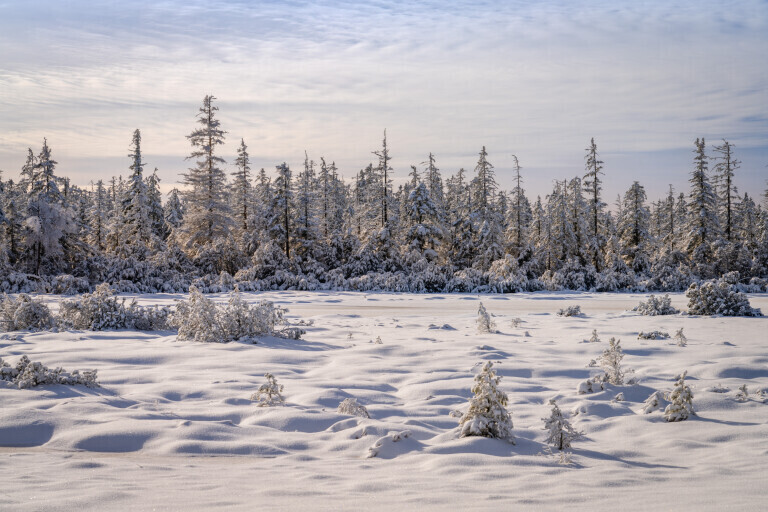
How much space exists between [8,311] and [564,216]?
2894 centimetres

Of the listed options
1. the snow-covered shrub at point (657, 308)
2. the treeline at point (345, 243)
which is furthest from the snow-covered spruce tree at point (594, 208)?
the snow-covered shrub at point (657, 308)

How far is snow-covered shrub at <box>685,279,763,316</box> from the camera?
504 inches

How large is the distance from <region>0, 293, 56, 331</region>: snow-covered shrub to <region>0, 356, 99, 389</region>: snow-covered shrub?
4765 mm

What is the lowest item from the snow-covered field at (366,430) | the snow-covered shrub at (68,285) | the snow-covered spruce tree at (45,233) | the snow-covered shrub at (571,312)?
the snow-covered field at (366,430)

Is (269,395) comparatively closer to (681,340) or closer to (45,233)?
(681,340)

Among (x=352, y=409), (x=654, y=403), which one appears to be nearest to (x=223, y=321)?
(x=352, y=409)

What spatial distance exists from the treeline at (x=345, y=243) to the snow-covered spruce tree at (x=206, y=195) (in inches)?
2.3

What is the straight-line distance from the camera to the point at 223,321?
953 centimetres

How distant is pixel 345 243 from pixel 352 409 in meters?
25.1

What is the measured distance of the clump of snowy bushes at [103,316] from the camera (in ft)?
35.2

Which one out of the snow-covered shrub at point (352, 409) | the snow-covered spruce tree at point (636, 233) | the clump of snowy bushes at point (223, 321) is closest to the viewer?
the snow-covered shrub at point (352, 409)

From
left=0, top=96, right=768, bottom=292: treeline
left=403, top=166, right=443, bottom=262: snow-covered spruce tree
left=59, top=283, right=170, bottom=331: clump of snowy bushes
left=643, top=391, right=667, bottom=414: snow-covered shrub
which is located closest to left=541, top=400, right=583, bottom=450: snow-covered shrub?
left=643, top=391, right=667, bottom=414: snow-covered shrub

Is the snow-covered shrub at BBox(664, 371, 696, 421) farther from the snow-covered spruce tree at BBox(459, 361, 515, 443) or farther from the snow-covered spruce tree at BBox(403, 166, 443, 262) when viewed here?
the snow-covered spruce tree at BBox(403, 166, 443, 262)

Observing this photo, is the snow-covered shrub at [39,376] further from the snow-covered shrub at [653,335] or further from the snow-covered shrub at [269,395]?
the snow-covered shrub at [653,335]
